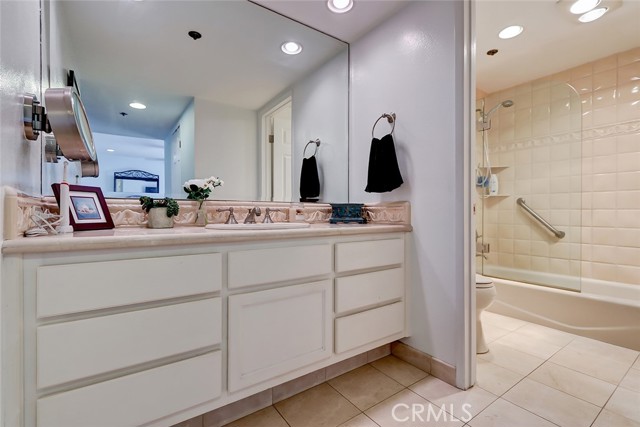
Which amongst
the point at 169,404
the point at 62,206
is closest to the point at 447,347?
the point at 169,404

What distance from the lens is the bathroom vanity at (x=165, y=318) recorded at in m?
0.76

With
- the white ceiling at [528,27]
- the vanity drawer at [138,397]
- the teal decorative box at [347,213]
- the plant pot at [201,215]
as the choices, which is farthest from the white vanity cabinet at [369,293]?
the white ceiling at [528,27]

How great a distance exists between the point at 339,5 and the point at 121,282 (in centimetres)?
188

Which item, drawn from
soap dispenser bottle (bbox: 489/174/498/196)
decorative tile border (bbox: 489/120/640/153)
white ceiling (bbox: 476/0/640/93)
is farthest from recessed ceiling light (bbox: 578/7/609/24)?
soap dispenser bottle (bbox: 489/174/498/196)

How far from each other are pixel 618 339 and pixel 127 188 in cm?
314

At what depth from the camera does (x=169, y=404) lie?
0.95 m

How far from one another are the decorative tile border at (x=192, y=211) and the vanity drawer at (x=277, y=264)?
0.58 meters

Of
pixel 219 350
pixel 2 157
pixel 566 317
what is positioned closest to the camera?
pixel 2 157

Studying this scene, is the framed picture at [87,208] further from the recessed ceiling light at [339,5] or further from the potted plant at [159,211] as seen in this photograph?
the recessed ceiling light at [339,5]

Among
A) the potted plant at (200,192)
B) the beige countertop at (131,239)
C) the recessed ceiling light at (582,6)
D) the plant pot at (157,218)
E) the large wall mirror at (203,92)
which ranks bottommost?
the beige countertop at (131,239)

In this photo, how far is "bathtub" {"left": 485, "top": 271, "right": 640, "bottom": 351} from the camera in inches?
71.7

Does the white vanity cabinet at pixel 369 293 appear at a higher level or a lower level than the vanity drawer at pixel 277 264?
lower

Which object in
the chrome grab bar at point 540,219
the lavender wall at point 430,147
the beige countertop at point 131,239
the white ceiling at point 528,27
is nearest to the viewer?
the beige countertop at point 131,239

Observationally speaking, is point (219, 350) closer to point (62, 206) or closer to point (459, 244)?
point (62, 206)
